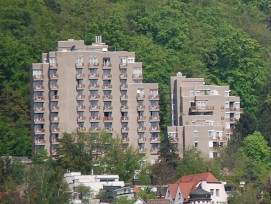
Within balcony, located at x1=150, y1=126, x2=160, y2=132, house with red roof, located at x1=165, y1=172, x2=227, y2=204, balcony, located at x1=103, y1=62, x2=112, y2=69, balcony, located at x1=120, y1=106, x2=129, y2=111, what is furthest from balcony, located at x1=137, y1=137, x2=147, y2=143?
house with red roof, located at x1=165, y1=172, x2=227, y2=204

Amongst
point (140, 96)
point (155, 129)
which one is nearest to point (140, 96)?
point (140, 96)

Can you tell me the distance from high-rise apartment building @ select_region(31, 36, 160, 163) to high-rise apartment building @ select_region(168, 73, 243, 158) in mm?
2417

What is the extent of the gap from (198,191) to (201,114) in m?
21.5

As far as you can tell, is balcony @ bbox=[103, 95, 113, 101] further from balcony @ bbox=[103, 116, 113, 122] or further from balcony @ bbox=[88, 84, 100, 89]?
balcony @ bbox=[103, 116, 113, 122]

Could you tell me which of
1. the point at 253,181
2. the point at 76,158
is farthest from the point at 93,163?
the point at 253,181

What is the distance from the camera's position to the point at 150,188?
180 meters

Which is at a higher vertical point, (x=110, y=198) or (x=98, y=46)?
(x=98, y=46)

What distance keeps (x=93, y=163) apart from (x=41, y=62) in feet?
59.0

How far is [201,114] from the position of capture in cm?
19450

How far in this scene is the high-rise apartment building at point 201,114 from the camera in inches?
7539

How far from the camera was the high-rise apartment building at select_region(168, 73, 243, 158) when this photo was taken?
7539 inches

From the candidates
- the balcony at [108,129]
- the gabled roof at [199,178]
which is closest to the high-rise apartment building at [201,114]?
the balcony at [108,129]

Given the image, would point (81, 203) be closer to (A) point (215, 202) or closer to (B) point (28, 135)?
(A) point (215, 202)

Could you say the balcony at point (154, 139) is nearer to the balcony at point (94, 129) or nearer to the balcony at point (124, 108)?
the balcony at point (124, 108)
